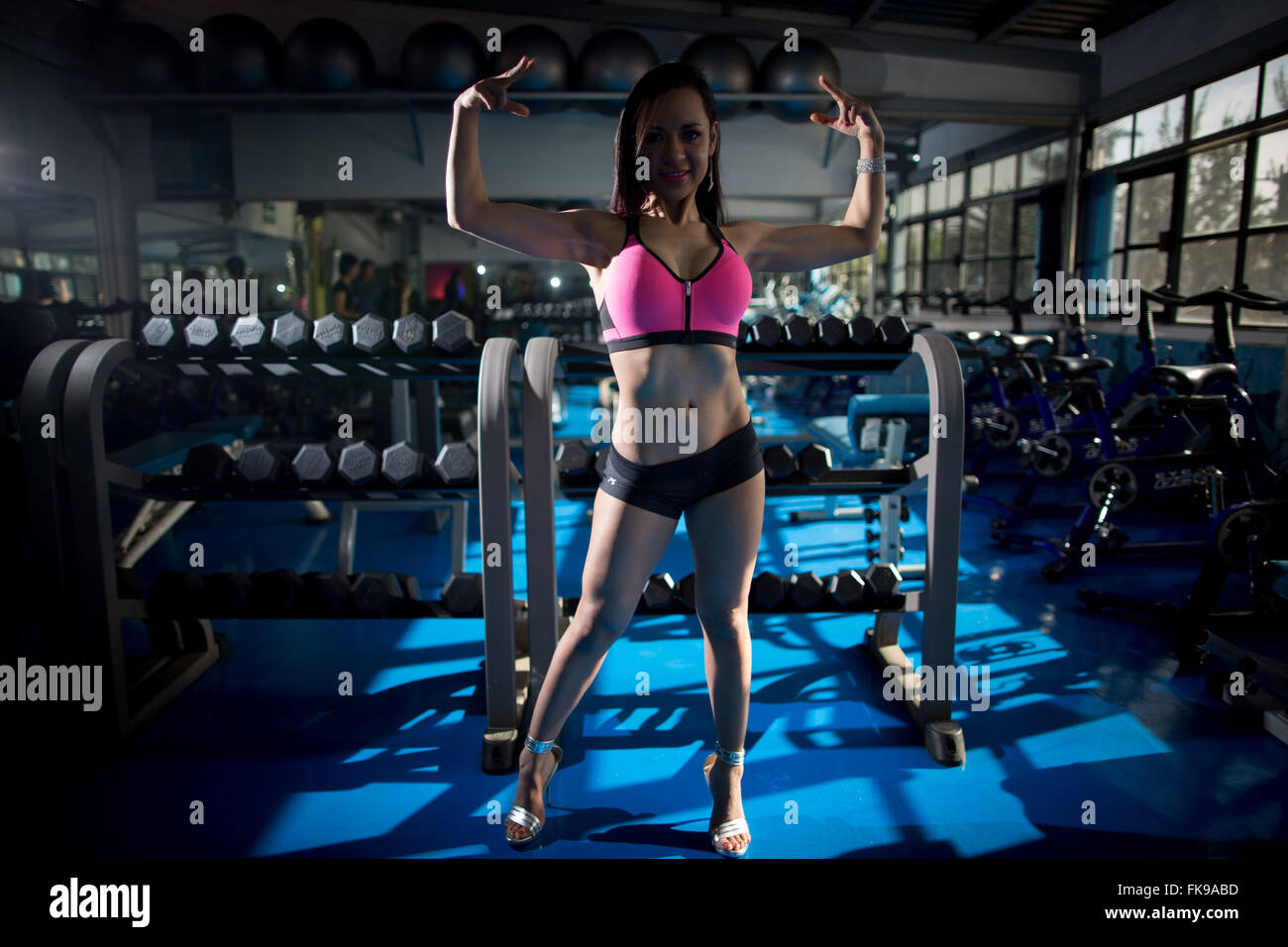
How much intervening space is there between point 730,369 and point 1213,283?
496 cm

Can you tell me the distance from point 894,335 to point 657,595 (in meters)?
0.87

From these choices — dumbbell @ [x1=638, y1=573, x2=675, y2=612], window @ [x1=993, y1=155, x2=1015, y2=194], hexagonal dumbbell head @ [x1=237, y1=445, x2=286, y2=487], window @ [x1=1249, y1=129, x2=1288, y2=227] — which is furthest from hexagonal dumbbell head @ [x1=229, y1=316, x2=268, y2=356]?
window @ [x1=993, y1=155, x2=1015, y2=194]

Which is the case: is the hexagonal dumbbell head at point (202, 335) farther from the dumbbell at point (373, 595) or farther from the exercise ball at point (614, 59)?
the exercise ball at point (614, 59)

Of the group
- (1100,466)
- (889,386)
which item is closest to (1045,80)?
(889,386)

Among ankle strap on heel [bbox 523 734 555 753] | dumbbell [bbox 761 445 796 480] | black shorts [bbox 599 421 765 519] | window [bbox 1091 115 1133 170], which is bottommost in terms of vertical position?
ankle strap on heel [bbox 523 734 555 753]

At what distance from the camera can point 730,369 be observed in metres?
1.35

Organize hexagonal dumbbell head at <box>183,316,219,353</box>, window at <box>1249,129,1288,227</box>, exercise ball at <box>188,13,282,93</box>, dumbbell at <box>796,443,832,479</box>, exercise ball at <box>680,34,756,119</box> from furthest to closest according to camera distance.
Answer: exercise ball at <box>680,34,756,119</box> < exercise ball at <box>188,13,282,93</box> < window at <box>1249,129,1288,227</box> < dumbbell at <box>796,443,832,479</box> < hexagonal dumbbell head at <box>183,316,219,353</box>

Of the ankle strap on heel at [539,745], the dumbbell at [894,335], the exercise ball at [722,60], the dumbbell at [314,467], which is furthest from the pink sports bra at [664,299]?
the exercise ball at [722,60]

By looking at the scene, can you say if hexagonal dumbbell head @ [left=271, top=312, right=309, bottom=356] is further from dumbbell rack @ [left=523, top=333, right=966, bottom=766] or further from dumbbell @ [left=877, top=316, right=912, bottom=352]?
dumbbell @ [left=877, top=316, right=912, bottom=352]

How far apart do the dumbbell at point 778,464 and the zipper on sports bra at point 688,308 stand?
677 millimetres

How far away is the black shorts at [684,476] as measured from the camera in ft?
4.29

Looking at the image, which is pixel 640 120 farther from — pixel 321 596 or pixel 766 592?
pixel 321 596

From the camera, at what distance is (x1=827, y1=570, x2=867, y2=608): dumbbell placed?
1.83m

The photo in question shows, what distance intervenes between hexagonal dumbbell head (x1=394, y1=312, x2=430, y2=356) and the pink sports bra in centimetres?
66
